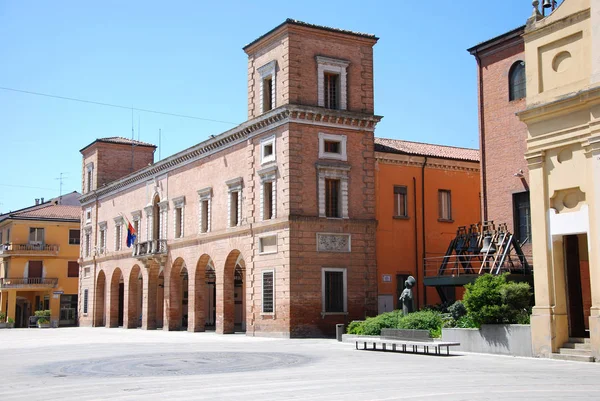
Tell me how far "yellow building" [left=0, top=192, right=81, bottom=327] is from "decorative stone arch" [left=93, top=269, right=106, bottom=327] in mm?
Result: 9531

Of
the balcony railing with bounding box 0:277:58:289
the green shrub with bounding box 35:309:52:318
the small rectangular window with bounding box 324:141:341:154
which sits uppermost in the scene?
the small rectangular window with bounding box 324:141:341:154

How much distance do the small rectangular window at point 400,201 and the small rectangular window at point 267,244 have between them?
6882mm

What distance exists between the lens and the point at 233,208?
37469 mm

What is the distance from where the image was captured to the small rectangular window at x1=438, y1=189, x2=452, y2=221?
1522 inches

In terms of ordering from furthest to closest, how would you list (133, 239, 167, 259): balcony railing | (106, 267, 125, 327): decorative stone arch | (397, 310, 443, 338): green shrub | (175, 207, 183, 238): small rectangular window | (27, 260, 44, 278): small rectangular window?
(27, 260, 44, 278): small rectangular window
(106, 267, 125, 327): decorative stone arch
(133, 239, 167, 259): balcony railing
(175, 207, 183, 238): small rectangular window
(397, 310, 443, 338): green shrub

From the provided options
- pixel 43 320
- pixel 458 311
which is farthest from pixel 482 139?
pixel 43 320

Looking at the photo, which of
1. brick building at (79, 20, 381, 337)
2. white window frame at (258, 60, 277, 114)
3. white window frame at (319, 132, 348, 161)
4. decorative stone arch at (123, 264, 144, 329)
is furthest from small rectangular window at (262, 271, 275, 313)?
decorative stone arch at (123, 264, 144, 329)

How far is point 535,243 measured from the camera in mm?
20812

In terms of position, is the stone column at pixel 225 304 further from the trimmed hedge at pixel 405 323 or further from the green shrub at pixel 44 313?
the green shrub at pixel 44 313

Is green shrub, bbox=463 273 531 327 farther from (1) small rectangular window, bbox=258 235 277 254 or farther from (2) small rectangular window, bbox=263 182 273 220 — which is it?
(2) small rectangular window, bbox=263 182 273 220

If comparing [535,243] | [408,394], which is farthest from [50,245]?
[408,394]

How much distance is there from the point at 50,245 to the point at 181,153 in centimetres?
2843

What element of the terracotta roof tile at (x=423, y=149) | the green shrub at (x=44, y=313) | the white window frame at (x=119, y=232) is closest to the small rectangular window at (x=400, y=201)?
the terracotta roof tile at (x=423, y=149)

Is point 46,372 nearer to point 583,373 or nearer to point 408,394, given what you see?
point 408,394
